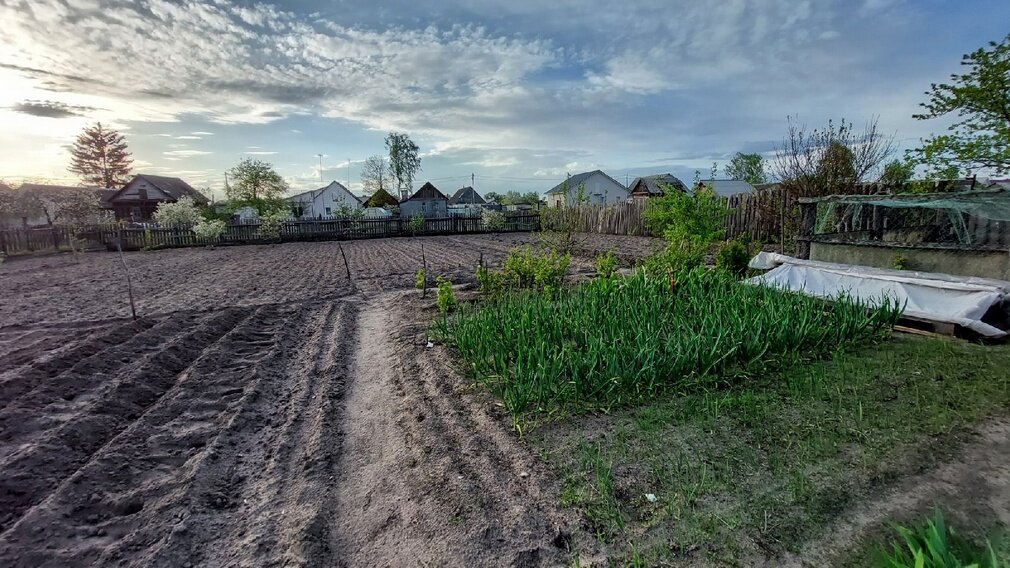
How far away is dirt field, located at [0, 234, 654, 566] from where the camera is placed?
2.14m

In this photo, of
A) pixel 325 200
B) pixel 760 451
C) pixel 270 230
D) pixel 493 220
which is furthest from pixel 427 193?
pixel 760 451

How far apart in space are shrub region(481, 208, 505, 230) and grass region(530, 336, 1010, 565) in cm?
2144

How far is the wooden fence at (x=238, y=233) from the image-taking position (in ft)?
58.9

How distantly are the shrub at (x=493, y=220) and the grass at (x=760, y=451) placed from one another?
21443mm

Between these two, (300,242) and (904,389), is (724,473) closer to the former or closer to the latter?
(904,389)

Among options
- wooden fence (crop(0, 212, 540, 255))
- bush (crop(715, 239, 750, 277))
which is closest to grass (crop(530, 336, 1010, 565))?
bush (crop(715, 239, 750, 277))

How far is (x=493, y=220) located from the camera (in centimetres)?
2481

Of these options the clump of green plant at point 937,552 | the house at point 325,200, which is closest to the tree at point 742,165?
the house at point 325,200

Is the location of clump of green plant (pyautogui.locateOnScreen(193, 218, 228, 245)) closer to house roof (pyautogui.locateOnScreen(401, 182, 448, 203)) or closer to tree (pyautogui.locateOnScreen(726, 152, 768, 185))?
house roof (pyautogui.locateOnScreen(401, 182, 448, 203))

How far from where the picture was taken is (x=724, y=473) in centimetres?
249

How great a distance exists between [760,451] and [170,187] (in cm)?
4490

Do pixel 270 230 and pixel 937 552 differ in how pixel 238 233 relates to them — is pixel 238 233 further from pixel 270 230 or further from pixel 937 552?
pixel 937 552

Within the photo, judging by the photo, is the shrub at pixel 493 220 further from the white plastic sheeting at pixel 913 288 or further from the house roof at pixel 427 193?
the house roof at pixel 427 193

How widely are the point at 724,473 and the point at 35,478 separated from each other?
4.03 metres
